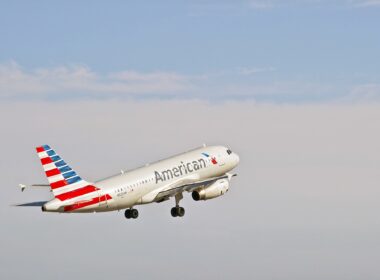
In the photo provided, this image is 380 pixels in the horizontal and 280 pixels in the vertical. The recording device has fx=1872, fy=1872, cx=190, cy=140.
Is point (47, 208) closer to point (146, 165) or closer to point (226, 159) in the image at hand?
point (146, 165)

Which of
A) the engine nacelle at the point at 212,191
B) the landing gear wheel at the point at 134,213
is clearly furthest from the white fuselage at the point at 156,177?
the landing gear wheel at the point at 134,213

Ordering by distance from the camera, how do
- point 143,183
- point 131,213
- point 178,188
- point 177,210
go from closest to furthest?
point 143,183, point 178,188, point 131,213, point 177,210

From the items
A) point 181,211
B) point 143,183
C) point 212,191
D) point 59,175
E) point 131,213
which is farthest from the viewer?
point 181,211

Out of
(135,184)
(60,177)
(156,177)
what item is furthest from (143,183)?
(60,177)

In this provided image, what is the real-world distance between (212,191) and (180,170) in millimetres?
3797

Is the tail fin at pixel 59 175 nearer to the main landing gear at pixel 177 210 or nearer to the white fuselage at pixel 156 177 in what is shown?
the white fuselage at pixel 156 177

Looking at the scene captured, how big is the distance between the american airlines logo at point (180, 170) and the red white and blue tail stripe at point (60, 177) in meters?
10.8

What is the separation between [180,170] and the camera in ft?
596

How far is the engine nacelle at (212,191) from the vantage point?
180 m

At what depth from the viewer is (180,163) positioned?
7170 inches

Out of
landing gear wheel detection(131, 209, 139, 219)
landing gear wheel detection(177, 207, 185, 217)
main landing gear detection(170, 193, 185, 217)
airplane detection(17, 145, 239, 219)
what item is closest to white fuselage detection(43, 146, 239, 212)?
airplane detection(17, 145, 239, 219)

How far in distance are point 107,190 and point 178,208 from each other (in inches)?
476

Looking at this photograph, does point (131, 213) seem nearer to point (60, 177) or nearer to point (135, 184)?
point (135, 184)

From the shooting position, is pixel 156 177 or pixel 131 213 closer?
pixel 156 177
